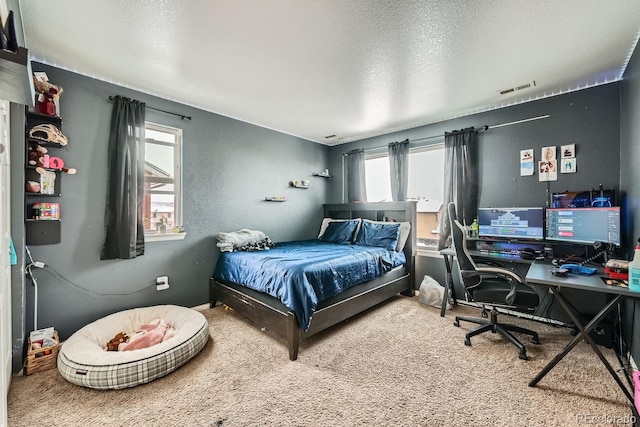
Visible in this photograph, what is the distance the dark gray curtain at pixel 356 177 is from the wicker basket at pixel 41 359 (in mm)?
3978

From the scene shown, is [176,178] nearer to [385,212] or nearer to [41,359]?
[41,359]

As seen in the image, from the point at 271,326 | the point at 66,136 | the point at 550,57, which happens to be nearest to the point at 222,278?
the point at 271,326

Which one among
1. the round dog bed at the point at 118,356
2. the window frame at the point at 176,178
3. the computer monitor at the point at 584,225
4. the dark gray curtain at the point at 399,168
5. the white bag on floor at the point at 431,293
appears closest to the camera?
the round dog bed at the point at 118,356

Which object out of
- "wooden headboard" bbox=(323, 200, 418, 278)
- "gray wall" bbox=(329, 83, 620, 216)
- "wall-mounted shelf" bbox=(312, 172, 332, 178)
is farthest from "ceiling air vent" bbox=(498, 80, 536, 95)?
"wall-mounted shelf" bbox=(312, 172, 332, 178)

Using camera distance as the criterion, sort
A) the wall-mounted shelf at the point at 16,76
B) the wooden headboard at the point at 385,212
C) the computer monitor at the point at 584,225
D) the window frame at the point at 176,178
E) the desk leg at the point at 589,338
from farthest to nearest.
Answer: the wooden headboard at the point at 385,212
the window frame at the point at 176,178
the computer monitor at the point at 584,225
the desk leg at the point at 589,338
the wall-mounted shelf at the point at 16,76

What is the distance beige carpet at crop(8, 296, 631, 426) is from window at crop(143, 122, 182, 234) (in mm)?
1542

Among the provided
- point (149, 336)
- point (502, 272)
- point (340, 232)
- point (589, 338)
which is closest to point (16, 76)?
point (149, 336)

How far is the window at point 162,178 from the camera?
298cm

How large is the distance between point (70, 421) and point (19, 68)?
73.9 inches

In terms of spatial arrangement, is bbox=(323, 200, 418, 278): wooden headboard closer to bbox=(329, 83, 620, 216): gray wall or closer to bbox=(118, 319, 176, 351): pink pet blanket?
bbox=(329, 83, 620, 216): gray wall

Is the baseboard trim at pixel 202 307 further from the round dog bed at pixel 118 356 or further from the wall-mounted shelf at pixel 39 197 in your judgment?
the wall-mounted shelf at pixel 39 197

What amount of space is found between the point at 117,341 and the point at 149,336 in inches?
12.7

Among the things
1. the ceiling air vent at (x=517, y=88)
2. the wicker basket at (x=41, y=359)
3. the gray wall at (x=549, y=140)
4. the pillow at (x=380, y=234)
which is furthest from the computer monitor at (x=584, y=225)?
the wicker basket at (x=41, y=359)

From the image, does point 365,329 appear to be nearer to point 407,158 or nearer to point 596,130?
point 407,158
